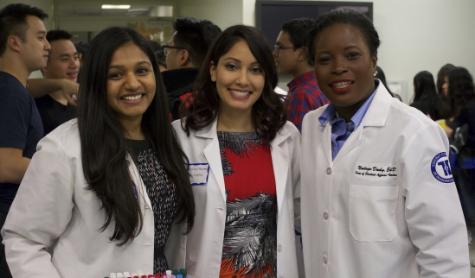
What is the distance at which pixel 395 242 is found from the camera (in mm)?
1577

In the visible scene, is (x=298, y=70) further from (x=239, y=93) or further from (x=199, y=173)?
(x=199, y=173)

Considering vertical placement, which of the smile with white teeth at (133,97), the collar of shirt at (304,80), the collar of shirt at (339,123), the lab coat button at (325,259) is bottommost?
the lab coat button at (325,259)

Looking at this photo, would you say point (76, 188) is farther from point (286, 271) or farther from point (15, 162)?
point (15, 162)

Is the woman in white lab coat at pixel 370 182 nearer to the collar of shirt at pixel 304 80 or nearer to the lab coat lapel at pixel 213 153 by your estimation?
the lab coat lapel at pixel 213 153

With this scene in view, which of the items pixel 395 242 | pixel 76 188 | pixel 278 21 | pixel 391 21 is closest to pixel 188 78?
pixel 76 188

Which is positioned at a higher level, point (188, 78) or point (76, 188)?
point (188, 78)

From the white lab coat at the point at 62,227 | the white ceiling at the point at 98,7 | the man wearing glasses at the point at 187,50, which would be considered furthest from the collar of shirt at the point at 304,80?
the white ceiling at the point at 98,7

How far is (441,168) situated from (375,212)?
0.72 ft

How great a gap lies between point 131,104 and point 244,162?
460mm

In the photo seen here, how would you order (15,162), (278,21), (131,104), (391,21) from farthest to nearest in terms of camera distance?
(391,21)
(278,21)
(15,162)
(131,104)

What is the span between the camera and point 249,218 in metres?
1.83

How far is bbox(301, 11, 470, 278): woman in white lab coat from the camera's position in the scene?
1.52 meters

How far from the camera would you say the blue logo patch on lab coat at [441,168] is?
1.53 metres

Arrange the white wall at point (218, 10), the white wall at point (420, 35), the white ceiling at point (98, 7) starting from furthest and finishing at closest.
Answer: the white ceiling at point (98, 7), the white wall at point (420, 35), the white wall at point (218, 10)
